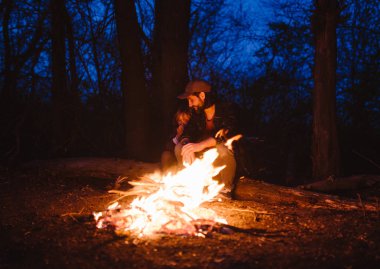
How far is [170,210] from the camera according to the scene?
3.92m

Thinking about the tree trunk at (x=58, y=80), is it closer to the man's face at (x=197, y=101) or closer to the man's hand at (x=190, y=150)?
the man's face at (x=197, y=101)

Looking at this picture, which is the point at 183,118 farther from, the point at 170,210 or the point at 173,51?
the point at 170,210

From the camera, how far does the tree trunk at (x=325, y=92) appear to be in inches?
230

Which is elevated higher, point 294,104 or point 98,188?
point 294,104

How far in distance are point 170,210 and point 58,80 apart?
5.62m

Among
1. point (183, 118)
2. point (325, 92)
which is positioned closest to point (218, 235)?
point (183, 118)

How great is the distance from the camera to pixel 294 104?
9.23 m

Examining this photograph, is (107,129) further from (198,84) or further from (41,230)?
(41,230)

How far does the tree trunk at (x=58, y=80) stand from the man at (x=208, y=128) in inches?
155

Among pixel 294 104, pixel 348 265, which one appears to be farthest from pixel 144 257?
pixel 294 104

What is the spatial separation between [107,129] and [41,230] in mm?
5234

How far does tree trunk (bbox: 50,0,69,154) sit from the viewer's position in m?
8.44

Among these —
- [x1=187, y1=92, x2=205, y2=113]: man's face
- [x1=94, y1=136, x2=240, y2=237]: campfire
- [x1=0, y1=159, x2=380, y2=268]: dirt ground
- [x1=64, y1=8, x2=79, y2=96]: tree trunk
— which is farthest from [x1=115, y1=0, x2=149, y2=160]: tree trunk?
[x1=94, y1=136, x2=240, y2=237]: campfire

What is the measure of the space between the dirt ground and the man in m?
0.47
